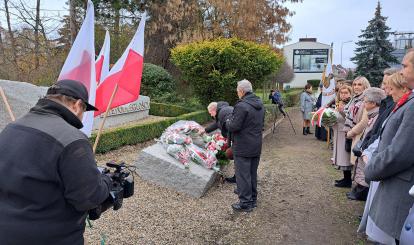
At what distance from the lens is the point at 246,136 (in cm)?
541

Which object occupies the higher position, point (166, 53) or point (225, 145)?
point (166, 53)

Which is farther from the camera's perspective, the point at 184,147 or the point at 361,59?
the point at 361,59

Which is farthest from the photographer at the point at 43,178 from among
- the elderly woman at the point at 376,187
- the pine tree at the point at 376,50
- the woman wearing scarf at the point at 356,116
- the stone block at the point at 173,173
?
the pine tree at the point at 376,50

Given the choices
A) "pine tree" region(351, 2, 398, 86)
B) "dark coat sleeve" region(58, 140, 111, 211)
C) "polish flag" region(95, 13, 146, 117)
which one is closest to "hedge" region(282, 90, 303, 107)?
"pine tree" region(351, 2, 398, 86)

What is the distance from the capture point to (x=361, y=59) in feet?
80.2

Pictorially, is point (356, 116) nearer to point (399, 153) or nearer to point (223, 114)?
point (223, 114)

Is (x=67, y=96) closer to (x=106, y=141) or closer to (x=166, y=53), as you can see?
(x=106, y=141)

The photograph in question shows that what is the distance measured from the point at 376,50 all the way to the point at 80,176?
25.4 meters

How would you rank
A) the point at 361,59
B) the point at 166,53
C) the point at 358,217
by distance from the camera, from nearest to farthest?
the point at 358,217, the point at 166,53, the point at 361,59

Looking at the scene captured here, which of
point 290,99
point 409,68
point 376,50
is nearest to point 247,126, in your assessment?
point 409,68

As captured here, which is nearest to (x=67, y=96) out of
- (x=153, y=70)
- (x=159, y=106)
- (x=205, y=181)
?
(x=205, y=181)

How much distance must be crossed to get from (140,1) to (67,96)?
1771 centimetres

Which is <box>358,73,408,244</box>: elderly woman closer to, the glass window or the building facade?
the building facade

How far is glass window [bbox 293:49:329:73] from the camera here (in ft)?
172
